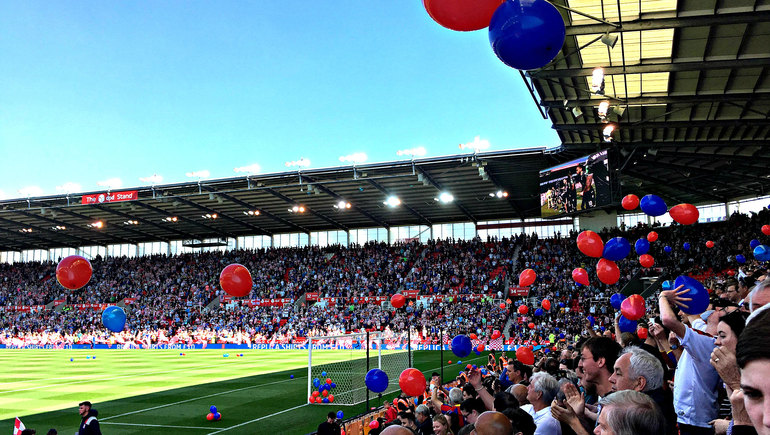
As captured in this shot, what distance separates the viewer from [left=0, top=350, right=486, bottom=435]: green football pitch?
14.8 metres

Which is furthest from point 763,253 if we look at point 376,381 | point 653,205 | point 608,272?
point 376,381

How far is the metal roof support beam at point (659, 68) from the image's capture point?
16391 mm

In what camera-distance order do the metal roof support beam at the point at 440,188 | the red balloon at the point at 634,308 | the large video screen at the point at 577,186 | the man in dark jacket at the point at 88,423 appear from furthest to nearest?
the metal roof support beam at the point at 440,188
the large video screen at the point at 577,186
the man in dark jacket at the point at 88,423
the red balloon at the point at 634,308

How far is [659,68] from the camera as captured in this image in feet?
57.2

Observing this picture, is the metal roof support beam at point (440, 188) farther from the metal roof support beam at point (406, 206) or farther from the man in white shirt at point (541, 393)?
the man in white shirt at point (541, 393)

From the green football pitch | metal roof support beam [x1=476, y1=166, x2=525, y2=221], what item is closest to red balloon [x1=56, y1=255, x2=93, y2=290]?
the green football pitch

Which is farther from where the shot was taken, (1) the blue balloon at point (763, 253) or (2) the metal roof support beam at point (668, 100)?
(2) the metal roof support beam at point (668, 100)

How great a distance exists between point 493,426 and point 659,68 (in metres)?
17.1

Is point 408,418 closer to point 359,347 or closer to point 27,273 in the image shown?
point 359,347

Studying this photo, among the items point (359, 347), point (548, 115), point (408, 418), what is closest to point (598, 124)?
point (548, 115)

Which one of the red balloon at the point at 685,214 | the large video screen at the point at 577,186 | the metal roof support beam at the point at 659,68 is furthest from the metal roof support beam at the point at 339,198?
the red balloon at the point at 685,214

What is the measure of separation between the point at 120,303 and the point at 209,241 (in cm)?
1129

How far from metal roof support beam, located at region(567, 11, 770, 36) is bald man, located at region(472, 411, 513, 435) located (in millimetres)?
14525

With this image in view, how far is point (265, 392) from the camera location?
784 inches
